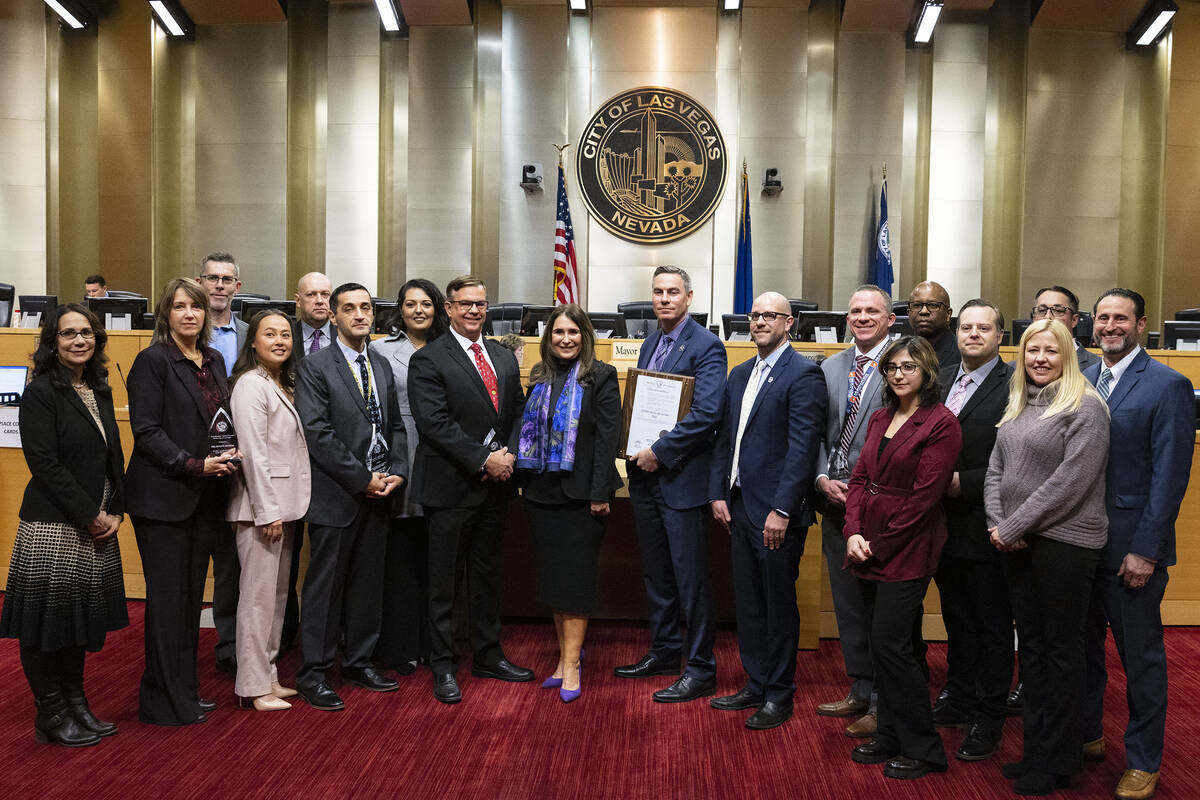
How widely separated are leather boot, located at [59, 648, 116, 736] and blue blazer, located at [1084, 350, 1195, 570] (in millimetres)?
3252

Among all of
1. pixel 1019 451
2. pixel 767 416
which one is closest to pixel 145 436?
pixel 767 416

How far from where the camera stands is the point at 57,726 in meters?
2.97

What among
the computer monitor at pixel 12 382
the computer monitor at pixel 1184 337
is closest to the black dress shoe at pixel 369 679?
the computer monitor at pixel 12 382

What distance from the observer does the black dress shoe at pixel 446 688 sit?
3393 mm

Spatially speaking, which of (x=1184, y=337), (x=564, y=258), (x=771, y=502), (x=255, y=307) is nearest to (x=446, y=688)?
(x=771, y=502)

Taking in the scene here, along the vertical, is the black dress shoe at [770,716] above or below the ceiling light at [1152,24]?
below

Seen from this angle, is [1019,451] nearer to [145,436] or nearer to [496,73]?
[145,436]

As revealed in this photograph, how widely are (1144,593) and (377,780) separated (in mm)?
2349

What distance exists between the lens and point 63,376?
293 cm

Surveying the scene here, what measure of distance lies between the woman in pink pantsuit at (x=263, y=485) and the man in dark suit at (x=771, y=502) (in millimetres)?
1592

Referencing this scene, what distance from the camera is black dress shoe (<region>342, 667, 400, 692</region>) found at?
3.50 metres

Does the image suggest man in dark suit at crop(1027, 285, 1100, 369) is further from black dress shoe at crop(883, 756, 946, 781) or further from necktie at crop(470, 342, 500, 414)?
necktie at crop(470, 342, 500, 414)

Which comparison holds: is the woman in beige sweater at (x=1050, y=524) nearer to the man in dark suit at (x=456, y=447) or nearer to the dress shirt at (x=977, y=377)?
the dress shirt at (x=977, y=377)

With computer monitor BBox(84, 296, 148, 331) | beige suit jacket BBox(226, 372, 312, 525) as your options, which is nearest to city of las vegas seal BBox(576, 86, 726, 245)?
computer monitor BBox(84, 296, 148, 331)
